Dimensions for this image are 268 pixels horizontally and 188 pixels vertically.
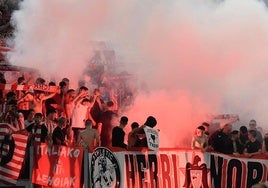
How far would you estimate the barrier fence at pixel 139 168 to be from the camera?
33.9 feet

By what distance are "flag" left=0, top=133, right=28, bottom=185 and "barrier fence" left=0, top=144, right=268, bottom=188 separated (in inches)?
2.7

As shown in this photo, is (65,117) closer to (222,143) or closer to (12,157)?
(12,157)

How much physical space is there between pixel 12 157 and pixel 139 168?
88.7 inches

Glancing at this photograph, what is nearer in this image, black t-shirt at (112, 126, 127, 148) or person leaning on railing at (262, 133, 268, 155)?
black t-shirt at (112, 126, 127, 148)

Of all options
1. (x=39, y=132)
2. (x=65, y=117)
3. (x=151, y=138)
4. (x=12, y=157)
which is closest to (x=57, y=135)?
(x=39, y=132)

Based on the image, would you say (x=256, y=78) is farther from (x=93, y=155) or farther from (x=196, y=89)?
(x=93, y=155)

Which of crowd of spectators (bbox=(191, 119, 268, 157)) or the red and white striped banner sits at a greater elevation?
the red and white striped banner

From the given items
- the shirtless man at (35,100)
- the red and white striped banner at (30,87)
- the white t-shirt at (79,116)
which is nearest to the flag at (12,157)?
the shirtless man at (35,100)

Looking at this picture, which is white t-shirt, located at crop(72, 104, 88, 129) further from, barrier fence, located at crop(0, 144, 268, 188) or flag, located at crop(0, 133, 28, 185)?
flag, located at crop(0, 133, 28, 185)

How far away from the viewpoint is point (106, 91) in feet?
50.4

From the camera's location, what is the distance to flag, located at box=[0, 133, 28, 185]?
1007cm

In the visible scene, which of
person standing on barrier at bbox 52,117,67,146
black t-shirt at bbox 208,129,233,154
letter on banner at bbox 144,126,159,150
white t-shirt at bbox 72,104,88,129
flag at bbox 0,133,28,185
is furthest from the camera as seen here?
white t-shirt at bbox 72,104,88,129

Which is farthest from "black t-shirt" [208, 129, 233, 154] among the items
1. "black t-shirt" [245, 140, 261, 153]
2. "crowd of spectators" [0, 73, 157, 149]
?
"crowd of spectators" [0, 73, 157, 149]

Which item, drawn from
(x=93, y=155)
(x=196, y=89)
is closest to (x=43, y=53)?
(x=196, y=89)
